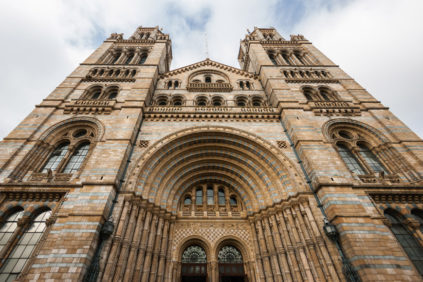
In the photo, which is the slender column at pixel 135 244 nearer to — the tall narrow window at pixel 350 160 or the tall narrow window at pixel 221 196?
the tall narrow window at pixel 221 196

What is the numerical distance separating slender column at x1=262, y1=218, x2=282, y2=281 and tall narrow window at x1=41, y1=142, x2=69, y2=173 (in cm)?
1060

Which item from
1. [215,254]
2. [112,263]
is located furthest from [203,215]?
[112,263]

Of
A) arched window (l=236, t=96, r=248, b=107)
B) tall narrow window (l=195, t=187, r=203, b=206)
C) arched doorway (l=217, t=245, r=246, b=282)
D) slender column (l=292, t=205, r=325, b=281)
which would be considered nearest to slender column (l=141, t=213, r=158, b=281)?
tall narrow window (l=195, t=187, r=203, b=206)

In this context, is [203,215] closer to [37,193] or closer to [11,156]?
[37,193]

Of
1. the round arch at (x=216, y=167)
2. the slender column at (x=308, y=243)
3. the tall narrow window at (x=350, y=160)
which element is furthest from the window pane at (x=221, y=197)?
the tall narrow window at (x=350, y=160)

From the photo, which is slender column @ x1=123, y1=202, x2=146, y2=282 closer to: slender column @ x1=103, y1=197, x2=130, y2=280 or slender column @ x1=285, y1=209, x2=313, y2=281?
slender column @ x1=103, y1=197, x2=130, y2=280

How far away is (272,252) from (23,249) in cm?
964

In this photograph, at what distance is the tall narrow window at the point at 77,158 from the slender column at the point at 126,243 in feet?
12.8

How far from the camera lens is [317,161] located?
9414 mm

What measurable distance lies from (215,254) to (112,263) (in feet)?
15.2

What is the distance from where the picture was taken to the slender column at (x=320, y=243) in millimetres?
6965

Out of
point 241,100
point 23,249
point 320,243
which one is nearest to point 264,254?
point 320,243

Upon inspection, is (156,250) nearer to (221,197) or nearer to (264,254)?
(221,197)

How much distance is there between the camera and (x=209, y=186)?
1227 cm
